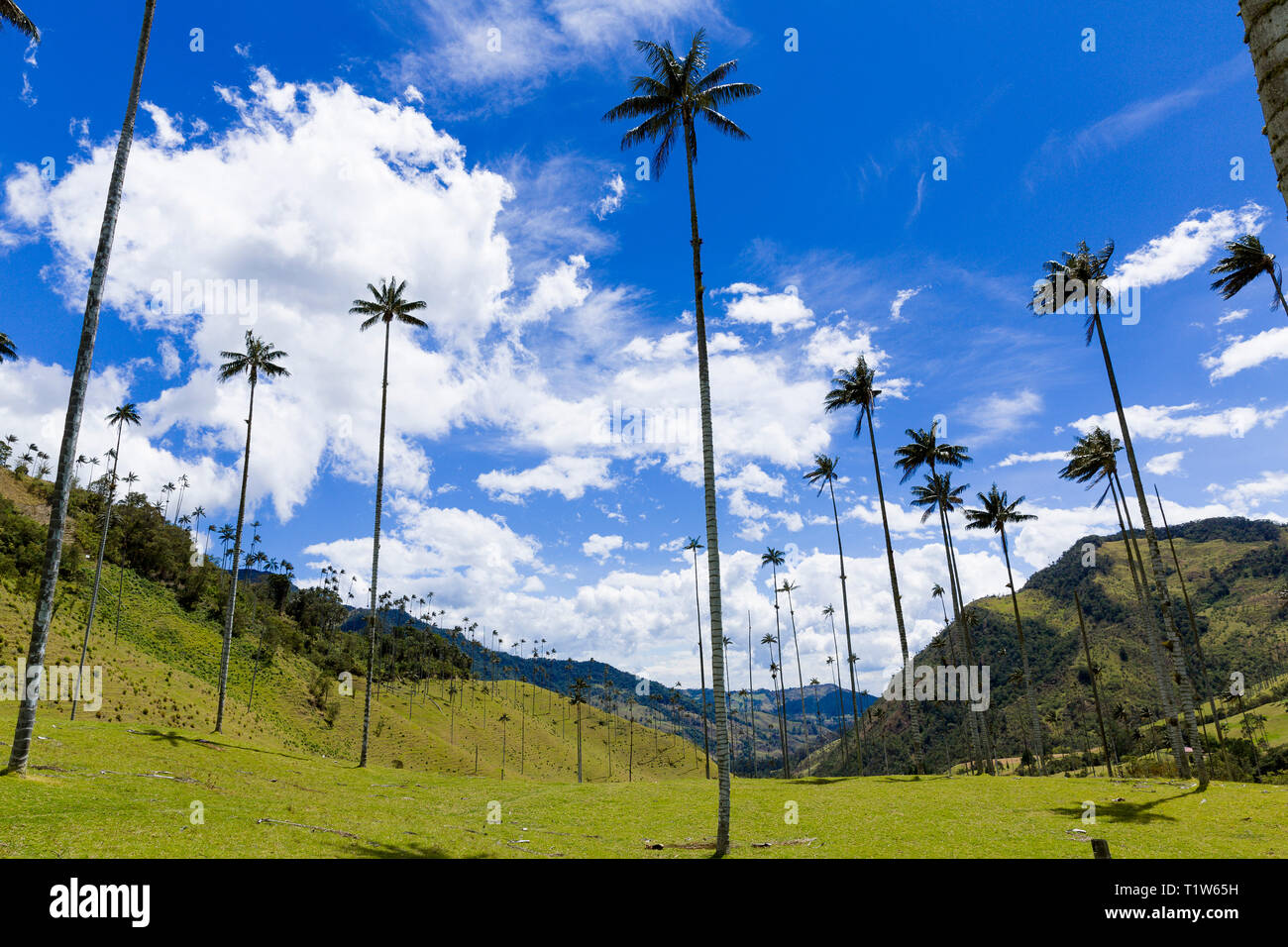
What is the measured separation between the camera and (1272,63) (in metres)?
3.35

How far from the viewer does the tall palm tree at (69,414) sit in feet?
62.5

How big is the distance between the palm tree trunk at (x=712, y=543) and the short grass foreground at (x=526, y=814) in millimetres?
1749

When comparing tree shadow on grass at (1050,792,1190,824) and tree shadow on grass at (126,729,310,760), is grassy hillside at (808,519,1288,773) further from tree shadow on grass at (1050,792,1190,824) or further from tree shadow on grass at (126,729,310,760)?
tree shadow on grass at (126,729,310,760)

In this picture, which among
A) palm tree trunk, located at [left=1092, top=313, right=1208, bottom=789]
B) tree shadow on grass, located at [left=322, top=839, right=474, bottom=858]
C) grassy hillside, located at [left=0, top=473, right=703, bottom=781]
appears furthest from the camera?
grassy hillside, located at [left=0, top=473, right=703, bottom=781]

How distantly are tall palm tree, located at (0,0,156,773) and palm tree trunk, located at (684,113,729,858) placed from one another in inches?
804

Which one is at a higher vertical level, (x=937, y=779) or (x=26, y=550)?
(x=26, y=550)

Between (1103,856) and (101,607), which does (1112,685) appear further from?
(101,607)

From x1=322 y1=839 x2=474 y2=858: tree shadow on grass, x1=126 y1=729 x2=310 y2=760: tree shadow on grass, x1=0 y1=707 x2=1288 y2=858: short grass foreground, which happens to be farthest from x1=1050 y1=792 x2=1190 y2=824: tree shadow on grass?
x1=126 y1=729 x2=310 y2=760: tree shadow on grass

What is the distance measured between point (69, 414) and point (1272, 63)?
28.5 metres

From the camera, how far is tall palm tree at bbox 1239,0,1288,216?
3.19m

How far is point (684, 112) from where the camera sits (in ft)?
82.3
